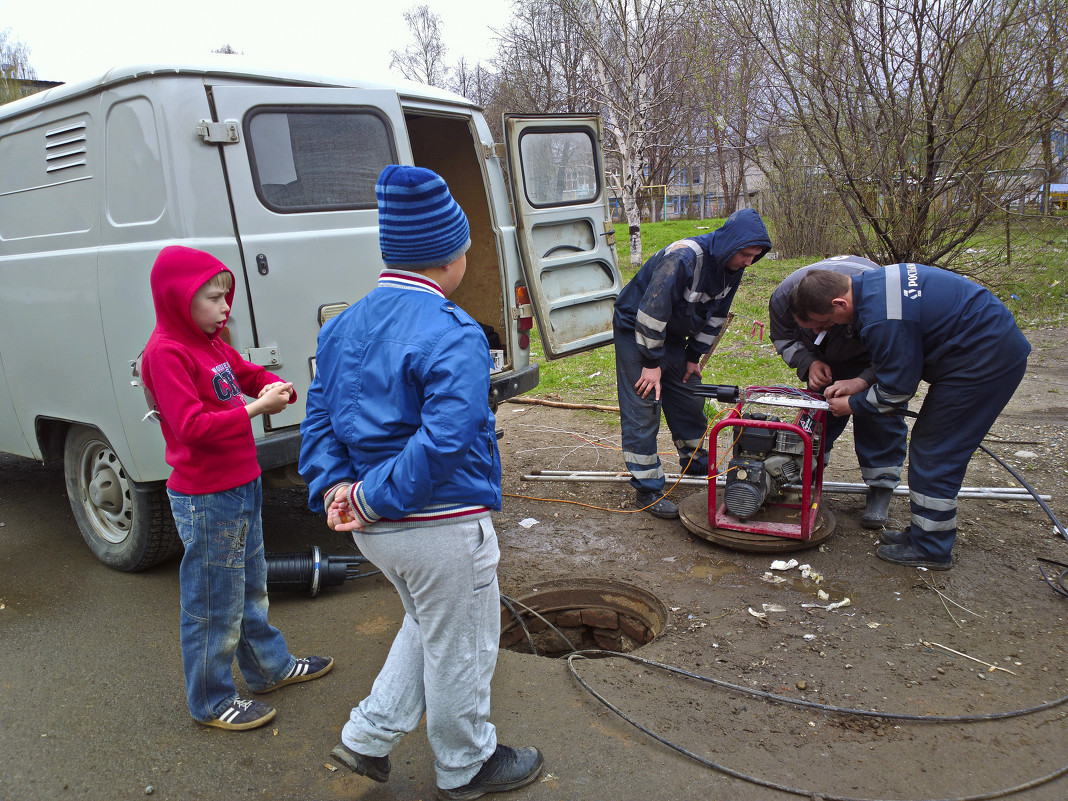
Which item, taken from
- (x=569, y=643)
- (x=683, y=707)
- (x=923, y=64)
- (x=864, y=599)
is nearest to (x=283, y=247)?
(x=569, y=643)

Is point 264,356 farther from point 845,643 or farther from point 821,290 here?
point 845,643

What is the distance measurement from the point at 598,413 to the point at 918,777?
4.70 meters

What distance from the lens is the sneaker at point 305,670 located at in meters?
2.97

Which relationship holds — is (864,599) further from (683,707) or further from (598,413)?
(598,413)

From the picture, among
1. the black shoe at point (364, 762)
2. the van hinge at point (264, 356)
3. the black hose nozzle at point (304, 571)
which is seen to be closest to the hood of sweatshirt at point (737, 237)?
the van hinge at point (264, 356)

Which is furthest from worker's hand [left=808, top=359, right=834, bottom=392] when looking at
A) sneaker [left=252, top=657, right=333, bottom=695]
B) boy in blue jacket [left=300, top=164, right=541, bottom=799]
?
sneaker [left=252, top=657, right=333, bottom=695]

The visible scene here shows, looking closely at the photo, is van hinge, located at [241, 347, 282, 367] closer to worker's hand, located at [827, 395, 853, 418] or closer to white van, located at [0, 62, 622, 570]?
white van, located at [0, 62, 622, 570]

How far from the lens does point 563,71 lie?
1086 inches

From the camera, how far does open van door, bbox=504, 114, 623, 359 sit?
4848 mm

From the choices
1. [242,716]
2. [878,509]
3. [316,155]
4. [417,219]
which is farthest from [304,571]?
[878,509]

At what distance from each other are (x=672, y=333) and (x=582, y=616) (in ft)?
6.47

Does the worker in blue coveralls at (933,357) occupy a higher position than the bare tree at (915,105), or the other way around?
the bare tree at (915,105)

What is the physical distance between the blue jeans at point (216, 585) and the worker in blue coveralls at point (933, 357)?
290 cm

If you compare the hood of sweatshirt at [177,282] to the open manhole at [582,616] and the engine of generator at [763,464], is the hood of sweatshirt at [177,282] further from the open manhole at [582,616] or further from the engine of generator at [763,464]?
the engine of generator at [763,464]
